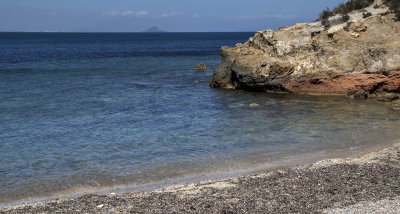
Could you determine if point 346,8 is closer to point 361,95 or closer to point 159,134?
point 361,95

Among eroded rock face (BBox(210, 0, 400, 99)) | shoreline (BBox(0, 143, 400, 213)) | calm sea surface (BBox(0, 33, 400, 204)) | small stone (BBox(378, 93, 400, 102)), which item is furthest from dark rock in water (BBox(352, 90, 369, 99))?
shoreline (BBox(0, 143, 400, 213))

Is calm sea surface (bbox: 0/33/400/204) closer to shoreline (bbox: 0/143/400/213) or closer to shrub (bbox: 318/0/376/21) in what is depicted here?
shoreline (bbox: 0/143/400/213)

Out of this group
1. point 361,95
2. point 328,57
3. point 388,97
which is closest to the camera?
point 388,97

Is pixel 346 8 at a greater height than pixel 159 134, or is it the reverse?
pixel 346 8

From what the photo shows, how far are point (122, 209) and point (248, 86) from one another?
2190 centimetres

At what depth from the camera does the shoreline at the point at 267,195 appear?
1138 centimetres

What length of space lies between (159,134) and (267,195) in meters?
8.94

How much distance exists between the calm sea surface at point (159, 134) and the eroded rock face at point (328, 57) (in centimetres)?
141

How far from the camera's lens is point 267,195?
12.2 metres

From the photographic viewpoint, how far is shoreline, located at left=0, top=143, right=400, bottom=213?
37.3ft

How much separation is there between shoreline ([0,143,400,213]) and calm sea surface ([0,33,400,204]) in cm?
156

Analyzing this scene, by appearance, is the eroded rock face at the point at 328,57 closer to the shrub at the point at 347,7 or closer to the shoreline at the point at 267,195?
the shrub at the point at 347,7

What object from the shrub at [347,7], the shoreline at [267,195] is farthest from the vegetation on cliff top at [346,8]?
the shoreline at [267,195]

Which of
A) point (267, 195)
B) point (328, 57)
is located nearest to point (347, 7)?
point (328, 57)
